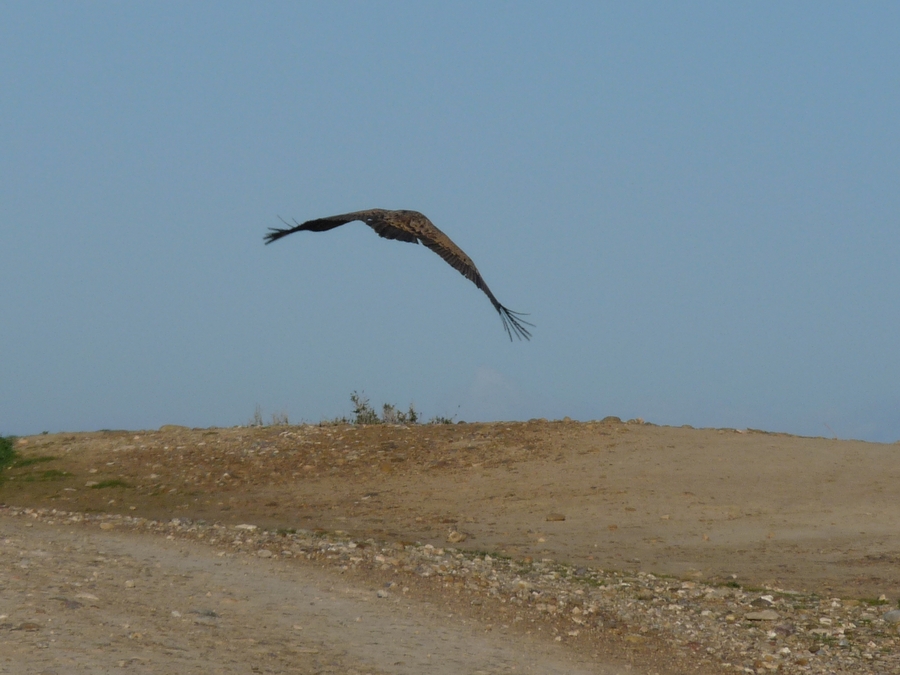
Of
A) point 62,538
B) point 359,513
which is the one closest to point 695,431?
point 359,513

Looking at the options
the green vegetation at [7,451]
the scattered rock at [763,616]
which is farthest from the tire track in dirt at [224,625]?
the green vegetation at [7,451]

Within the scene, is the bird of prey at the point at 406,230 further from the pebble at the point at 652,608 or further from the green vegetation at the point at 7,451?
the green vegetation at the point at 7,451

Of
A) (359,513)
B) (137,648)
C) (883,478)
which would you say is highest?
(883,478)

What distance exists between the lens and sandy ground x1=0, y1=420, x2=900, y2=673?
6586 mm

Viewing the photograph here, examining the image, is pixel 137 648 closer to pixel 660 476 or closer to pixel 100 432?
pixel 660 476

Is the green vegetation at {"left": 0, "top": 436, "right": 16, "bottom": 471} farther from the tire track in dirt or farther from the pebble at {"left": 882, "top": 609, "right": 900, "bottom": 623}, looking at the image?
the pebble at {"left": 882, "top": 609, "right": 900, "bottom": 623}

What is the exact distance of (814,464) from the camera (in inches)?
576

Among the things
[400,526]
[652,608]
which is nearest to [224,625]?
[652,608]

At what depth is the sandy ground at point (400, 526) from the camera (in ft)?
21.6

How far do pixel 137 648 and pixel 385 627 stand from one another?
1.67 meters

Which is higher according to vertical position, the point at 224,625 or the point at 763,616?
the point at 763,616

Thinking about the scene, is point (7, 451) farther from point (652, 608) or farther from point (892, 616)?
point (892, 616)

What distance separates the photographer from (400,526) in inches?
477

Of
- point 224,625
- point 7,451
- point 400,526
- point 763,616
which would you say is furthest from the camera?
point 7,451
